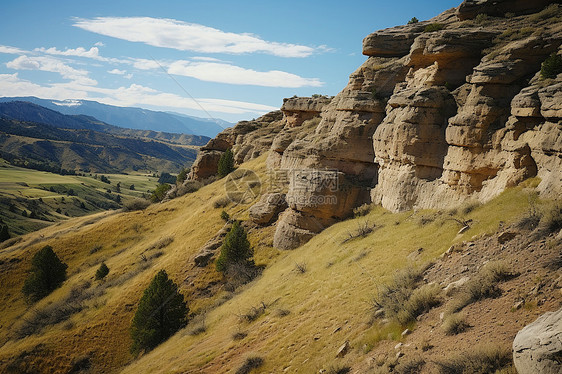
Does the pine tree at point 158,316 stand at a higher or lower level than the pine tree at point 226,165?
lower

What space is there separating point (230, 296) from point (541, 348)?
22.4 m

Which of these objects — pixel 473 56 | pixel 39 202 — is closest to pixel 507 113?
pixel 473 56

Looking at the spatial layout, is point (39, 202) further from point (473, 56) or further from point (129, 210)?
point (473, 56)

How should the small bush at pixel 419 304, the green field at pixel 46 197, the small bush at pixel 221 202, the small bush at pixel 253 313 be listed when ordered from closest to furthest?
the small bush at pixel 419 304 → the small bush at pixel 253 313 → the small bush at pixel 221 202 → the green field at pixel 46 197

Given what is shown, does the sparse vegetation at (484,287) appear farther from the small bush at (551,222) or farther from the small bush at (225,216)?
the small bush at (225,216)

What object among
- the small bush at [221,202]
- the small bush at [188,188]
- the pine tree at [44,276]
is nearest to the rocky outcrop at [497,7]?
the small bush at [221,202]

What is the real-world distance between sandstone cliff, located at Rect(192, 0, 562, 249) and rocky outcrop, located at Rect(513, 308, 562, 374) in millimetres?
9884

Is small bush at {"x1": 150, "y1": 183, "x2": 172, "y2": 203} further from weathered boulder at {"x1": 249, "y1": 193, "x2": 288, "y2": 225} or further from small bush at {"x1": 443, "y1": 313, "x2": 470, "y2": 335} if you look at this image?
small bush at {"x1": 443, "y1": 313, "x2": 470, "y2": 335}

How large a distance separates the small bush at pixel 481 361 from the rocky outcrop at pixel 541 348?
670 mm

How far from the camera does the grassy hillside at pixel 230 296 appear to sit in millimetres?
15234

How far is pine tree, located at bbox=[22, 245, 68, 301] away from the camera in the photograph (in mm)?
37906

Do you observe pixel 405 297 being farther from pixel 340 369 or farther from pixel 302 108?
pixel 302 108

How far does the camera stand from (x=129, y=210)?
5662 centimetres

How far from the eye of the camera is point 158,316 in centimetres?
2600
